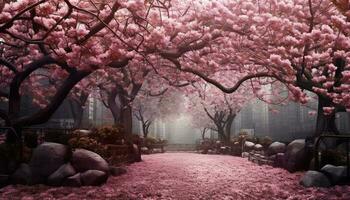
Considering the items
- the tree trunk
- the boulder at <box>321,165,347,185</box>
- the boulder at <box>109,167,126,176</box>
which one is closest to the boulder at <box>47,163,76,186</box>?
the boulder at <box>109,167,126,176</box>

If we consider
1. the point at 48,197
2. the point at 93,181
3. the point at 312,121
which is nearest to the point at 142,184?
the point at 93,181

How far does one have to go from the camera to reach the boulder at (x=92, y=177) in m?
13.0

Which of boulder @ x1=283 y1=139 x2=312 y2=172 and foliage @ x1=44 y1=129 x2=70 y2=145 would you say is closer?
foliage @ x1=44 y1=129 x2=70 y2=145

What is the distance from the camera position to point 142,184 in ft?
45.3

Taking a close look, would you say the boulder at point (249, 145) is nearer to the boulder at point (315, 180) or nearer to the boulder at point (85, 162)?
the boulder at point (315, 180)

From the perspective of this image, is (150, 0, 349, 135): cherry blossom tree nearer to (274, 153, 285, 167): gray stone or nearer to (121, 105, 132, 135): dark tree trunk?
(274, 153, 285, 167): gray stone

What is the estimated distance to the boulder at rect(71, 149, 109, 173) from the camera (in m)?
13.6

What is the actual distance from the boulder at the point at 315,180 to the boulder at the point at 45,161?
8.09 metres

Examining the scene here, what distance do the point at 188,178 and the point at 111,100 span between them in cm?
1159

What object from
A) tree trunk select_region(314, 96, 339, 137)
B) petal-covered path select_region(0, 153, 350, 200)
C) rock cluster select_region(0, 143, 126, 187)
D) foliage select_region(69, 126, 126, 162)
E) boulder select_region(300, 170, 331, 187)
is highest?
tree trunk select_region(314, 96, 339, 137)

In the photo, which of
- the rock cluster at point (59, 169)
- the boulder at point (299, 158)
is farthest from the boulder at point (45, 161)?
the boulder at point (299, 158)

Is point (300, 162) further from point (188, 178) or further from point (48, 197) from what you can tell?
point (48, 197)

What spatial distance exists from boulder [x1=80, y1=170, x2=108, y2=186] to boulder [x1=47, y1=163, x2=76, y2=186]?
0.44 metres

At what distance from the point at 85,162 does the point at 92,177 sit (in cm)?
83
